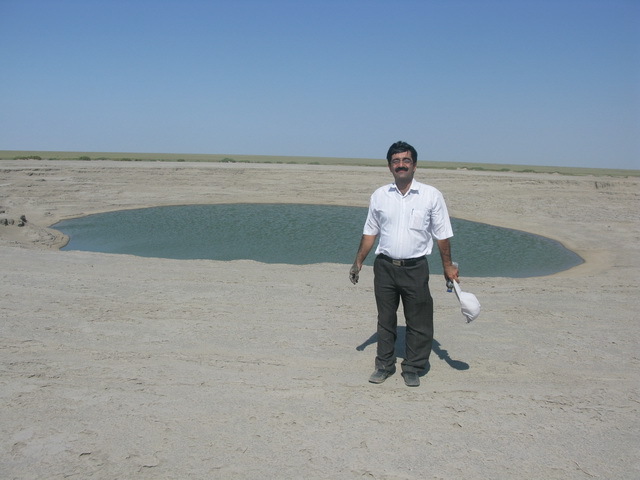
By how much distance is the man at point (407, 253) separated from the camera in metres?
4.13

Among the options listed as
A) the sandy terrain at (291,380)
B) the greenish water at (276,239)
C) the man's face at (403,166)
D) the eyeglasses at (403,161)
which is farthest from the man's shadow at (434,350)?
the greenish water at (276,239)

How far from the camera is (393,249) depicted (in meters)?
4.17

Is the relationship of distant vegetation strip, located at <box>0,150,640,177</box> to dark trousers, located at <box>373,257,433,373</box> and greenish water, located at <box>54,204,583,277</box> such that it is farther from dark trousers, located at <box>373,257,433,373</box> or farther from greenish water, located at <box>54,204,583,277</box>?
dark trousers, located at <box>373,257,433,373</box>

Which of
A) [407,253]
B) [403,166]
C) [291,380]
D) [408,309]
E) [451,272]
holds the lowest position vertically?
[291,380]

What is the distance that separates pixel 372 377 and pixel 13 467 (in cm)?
252

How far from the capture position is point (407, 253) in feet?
13.6

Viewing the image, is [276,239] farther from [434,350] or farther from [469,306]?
[469,306]

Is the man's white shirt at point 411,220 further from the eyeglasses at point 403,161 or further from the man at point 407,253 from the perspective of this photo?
the eyeglasses at point 403,161

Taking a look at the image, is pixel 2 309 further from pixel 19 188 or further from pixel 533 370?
pixel 19 188

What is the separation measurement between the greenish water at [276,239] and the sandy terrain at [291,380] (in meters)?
5.03

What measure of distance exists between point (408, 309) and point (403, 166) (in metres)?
1.16

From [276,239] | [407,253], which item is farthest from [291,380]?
[276,239]

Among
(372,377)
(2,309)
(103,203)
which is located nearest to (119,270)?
(2,309)

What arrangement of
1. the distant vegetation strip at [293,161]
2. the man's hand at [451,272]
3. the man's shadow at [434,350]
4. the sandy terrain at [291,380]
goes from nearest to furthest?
1. the sandy terrain at [291,380]
2. the man's hand at [451,272]
3. the man's shadow at [434,350]
4. the distant vegetation strip at [293,161]
